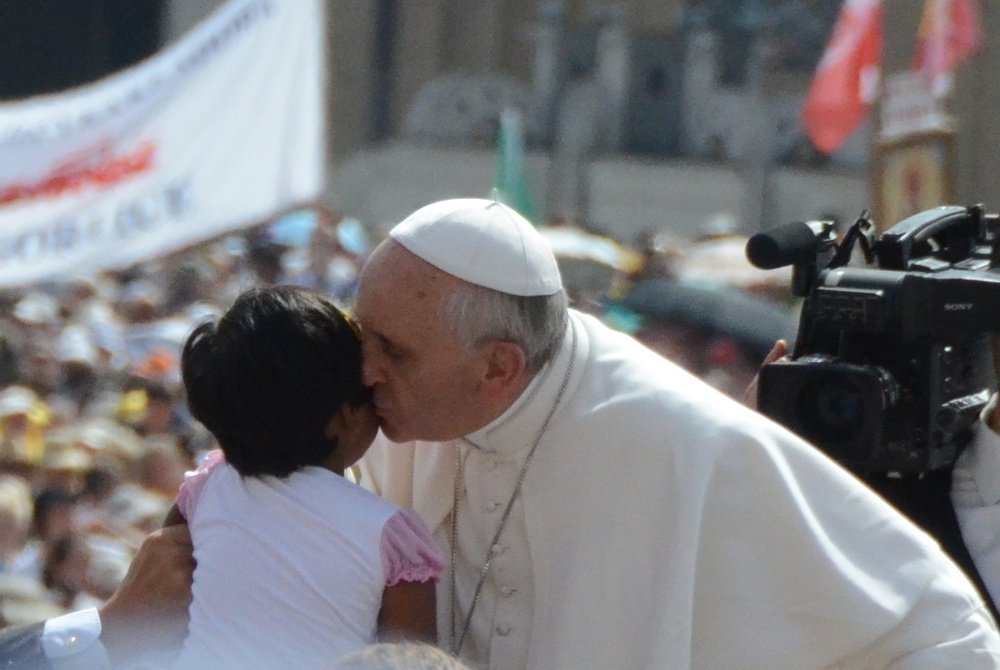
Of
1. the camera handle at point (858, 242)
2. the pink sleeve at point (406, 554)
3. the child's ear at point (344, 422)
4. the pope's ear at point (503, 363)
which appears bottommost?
the pink sleeve at point (406, 554)

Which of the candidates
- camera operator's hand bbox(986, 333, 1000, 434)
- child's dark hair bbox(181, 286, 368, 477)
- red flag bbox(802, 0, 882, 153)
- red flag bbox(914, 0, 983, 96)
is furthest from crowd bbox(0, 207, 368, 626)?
red flag bbox(914, 0, 983, 96)

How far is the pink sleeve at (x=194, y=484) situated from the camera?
2.86m

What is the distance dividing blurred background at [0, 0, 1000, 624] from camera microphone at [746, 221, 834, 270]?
0.61 m

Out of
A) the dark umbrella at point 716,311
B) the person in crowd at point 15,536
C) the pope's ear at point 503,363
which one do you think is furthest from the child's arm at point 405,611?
the dark umbrella at point 716,311

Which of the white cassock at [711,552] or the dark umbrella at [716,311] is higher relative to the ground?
the white cassock at [711,552]

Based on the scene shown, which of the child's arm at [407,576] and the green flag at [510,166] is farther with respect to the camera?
the green flag at [510,166]

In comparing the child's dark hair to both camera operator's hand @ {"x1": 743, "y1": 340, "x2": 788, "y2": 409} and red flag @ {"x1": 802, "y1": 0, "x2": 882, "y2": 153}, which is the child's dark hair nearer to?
camera operator's hand @ {"x1": 743, "y1": 340, "x2": 788, "y2": 409}

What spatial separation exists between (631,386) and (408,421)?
1.12ft

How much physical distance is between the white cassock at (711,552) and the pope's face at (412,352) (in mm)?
109

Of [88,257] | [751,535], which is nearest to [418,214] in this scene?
[751,535]

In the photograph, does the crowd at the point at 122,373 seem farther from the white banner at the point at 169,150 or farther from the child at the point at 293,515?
the white banner at the point at 169,150

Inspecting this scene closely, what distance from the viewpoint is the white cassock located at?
2697 mm

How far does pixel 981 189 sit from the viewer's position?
23.4 metres

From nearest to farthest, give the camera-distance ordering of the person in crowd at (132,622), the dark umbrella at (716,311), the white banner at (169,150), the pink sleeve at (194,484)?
the person in crowd at (132,622) < the pink sleeve at (194,484) < the white banner at (169,150) < the dark umbrella at (716,311)
